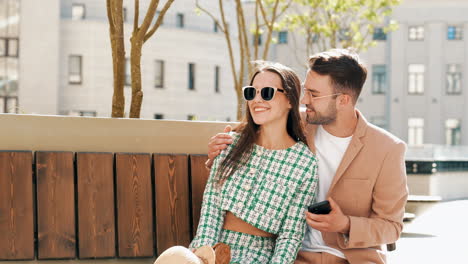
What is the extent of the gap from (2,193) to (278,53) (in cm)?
4941

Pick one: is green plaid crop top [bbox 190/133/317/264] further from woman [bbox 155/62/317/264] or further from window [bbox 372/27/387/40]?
window [bbox 372/27/387/40]

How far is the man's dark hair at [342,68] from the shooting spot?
405 centimetres

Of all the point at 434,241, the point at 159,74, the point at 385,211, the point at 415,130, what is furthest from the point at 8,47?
the point at 385,211

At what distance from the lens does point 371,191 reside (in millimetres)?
4016

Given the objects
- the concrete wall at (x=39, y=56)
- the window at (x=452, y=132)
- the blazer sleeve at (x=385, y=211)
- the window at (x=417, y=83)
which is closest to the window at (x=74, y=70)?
the concrete wall at (x=39, y=56)

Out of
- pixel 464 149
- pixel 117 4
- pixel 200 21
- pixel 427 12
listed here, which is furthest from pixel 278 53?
pixel 117 4

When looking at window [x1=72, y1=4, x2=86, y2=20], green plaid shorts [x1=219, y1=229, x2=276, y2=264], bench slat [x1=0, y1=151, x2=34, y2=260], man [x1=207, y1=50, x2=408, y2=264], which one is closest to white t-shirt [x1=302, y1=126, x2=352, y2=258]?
man [x1=207, y1=50, x2=408, y2=264]

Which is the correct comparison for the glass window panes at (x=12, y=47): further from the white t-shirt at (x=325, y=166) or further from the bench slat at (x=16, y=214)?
the white t-shirt at (x=325, y=166)

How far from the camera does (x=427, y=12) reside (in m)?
49.4

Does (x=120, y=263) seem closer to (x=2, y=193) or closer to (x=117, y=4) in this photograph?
(x=2, y=193)

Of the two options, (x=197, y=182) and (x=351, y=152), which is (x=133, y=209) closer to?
(x=197, y=182)

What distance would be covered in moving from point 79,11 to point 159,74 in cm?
600

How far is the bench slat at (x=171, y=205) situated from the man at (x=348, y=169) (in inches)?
24.7

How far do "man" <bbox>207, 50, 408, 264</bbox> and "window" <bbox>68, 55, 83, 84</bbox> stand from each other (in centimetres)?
4031
